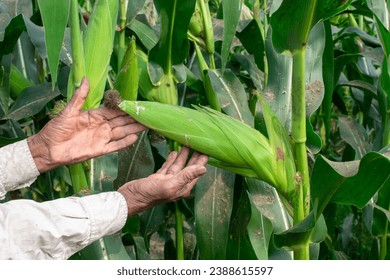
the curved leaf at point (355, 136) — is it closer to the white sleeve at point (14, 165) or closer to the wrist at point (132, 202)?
the wrist at point (132, 202)

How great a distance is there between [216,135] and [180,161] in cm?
14

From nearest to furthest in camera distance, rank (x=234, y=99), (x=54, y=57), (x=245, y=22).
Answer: (x=54, y=57) < (x=234, y=99) < (x=245, y=22)

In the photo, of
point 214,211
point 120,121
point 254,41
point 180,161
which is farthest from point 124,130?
point 254,41

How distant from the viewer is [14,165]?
1381 mm

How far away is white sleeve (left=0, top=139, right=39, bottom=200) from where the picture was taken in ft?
4.50

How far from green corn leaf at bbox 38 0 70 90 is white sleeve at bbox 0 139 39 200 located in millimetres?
256

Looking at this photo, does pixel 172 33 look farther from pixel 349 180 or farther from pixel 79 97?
pixel 349 180

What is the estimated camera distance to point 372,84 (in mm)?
2141

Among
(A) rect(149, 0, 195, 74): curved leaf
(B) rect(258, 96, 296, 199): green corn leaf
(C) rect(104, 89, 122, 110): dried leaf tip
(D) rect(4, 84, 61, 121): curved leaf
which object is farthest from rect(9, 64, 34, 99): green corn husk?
(B) rect(258, 96, 296, 199): green corn leaf

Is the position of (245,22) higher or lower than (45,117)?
higher
